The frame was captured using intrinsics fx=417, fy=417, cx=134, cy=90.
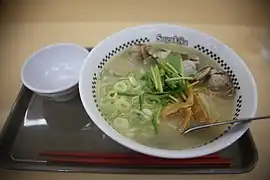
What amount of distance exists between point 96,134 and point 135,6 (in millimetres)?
437

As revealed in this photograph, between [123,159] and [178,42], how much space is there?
11.6 inches

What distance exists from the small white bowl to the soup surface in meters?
0.10

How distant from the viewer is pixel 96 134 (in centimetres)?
84

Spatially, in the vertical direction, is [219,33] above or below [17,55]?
above

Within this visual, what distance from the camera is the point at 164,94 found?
834 millimetres

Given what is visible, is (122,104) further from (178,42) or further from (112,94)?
(178,42)

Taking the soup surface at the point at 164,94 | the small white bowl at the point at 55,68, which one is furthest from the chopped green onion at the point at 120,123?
the small white bowl at the point at 55,68

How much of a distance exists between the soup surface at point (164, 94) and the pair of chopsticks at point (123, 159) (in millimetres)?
34

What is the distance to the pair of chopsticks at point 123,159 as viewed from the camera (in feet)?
2.54

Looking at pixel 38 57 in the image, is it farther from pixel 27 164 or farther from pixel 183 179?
pixel 183 179

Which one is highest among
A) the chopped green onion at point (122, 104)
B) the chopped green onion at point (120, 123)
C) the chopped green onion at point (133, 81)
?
the chopped green onion at point (133, 81)

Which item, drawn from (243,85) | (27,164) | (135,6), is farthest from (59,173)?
(135,6)

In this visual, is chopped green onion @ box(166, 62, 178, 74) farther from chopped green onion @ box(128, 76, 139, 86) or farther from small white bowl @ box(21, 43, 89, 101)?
small white bowl @ box(21, 43, 89, 101)

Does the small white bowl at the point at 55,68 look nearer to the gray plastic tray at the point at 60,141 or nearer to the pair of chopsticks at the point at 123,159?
the gray plastic tray at the point at 60,141
